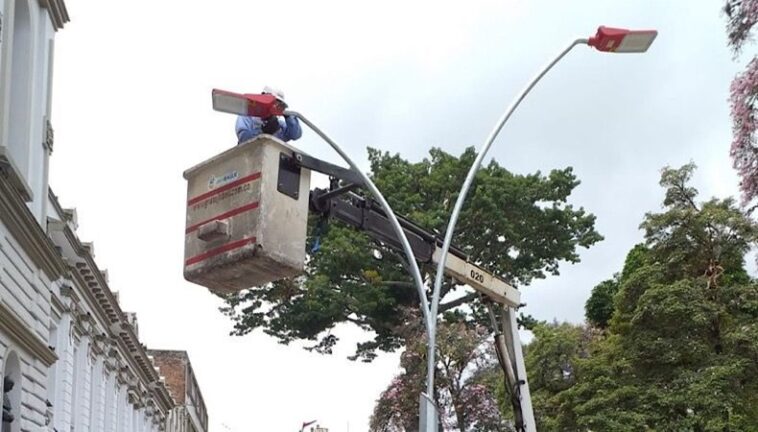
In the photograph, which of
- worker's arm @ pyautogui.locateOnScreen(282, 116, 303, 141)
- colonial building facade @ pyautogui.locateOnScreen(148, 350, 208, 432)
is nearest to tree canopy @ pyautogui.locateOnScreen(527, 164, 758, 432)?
worker's arm @ pyautogui.locateOnScreen(282, 116, 303, 141)

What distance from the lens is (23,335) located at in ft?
51.1

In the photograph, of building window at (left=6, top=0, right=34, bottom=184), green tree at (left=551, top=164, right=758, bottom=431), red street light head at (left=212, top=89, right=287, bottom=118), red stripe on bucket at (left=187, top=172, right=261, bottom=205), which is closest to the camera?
red stripe on bucket at (left=187, top=172, right=261, bottom=205)

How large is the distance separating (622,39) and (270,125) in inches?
193

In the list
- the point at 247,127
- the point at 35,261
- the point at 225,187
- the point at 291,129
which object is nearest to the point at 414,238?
the point at 291,129

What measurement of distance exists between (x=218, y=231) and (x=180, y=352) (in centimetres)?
5116

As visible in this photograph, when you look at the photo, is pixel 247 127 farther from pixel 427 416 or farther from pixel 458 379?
pixel 458 379

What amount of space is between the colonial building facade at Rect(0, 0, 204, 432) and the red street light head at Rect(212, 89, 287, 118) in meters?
5.70

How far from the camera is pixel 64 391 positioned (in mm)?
23391

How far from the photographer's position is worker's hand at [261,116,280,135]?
979 cm

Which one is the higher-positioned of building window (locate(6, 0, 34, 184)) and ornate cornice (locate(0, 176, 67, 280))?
building window (locate(6, 0, 34, 184))

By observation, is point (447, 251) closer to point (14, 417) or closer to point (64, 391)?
point (14, 417)

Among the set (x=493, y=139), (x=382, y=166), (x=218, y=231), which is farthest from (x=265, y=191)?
(x=382, y=166)

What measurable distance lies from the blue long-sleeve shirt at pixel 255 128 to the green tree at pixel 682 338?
15.0 meters

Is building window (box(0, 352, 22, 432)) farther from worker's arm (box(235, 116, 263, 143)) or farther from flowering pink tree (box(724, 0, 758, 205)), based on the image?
flowering pink tree (box(724, 0, 758, 205))
